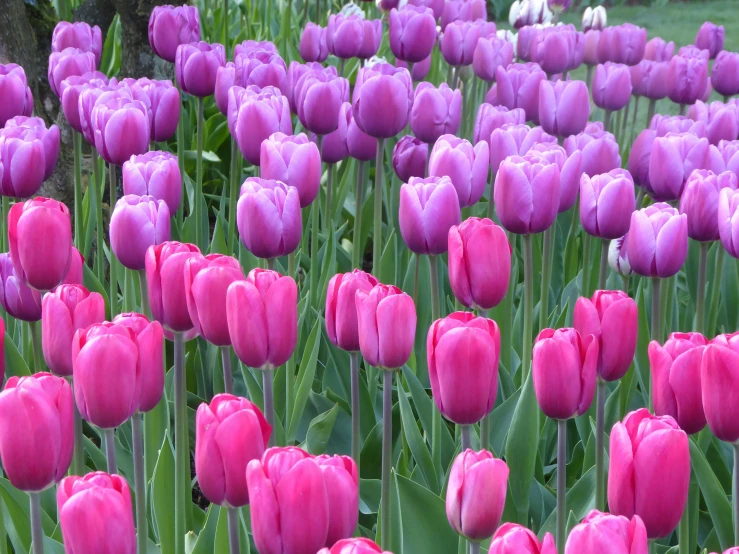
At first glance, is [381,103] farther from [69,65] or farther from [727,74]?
[727,74]

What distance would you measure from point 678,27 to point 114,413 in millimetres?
8549

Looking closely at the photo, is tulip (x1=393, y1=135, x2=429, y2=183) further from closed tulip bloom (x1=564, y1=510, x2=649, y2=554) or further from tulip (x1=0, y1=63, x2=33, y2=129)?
closed tulip bloom (x1=564, y1=510, x2=649, y2=554)

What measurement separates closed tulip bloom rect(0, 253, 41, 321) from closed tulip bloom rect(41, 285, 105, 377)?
28 cm

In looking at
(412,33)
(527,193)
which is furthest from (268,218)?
(412,33)

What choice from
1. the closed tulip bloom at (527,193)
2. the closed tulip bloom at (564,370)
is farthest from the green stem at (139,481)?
the closed tulip bloom at (527,193)

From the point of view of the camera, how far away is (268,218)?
5.02ft

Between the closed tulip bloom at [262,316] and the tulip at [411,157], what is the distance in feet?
3.53

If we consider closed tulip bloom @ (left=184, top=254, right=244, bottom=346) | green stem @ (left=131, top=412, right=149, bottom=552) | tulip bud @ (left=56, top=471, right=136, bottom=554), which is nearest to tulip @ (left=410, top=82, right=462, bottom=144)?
closed tulip bloom @ (left=184, top=254, right=244, bottom=346)

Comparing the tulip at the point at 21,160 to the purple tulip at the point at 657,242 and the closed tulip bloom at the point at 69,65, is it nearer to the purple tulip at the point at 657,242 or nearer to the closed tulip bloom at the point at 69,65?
the closed tulip bloom at the point at 69,65

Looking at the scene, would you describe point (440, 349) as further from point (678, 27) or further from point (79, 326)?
point (678, 27)

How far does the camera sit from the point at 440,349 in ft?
3.60

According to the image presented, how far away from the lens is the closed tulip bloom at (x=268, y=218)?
1524 millimetres

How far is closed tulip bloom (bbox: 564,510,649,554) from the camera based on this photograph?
728mm

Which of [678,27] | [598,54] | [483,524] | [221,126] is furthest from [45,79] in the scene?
[678,27]
